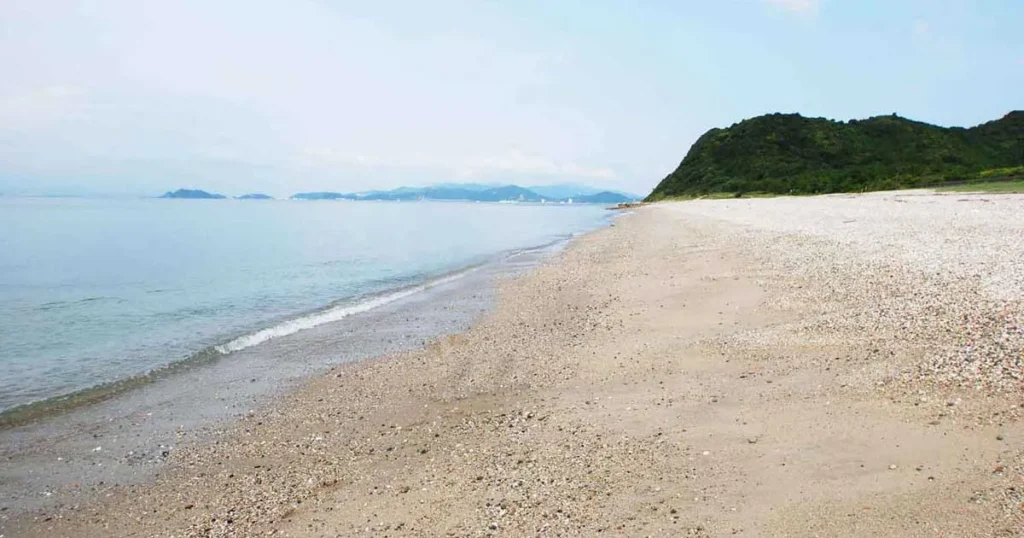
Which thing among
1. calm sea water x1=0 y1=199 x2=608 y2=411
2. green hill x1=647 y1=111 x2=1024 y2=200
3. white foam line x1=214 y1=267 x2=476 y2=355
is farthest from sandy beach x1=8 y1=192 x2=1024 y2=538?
green hill x1=647 y1=111 x2=1024 y2=200

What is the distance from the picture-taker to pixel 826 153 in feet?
368

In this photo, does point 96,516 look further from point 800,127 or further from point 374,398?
point 800,127

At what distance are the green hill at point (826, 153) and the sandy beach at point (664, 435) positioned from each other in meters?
75.2

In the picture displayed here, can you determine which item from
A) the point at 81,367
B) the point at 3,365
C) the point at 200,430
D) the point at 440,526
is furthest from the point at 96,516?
the point at 3,365

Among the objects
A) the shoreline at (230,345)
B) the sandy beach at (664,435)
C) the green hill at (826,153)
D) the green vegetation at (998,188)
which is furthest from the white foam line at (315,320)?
the green hill at (826,153)

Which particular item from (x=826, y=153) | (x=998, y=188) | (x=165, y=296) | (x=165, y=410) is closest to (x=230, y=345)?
(x=165, y=410)

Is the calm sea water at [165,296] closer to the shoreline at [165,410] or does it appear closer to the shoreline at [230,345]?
the shoreline at [230,345]

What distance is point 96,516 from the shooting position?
6336 millimetres

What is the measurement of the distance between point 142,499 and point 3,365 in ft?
32.0

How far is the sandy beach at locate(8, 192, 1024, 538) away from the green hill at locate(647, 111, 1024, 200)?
75.2 m

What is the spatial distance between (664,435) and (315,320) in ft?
44.2

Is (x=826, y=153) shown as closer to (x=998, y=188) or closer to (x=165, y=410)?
(x=998, y=188)

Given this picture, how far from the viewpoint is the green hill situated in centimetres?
9219

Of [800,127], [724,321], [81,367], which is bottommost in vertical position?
[81,367]
